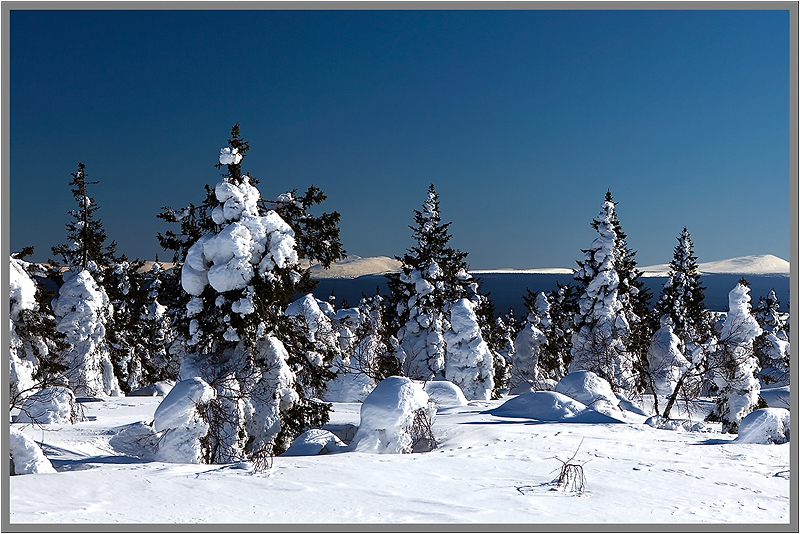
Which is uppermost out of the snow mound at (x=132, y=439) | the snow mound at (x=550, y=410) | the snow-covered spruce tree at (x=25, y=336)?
the snow-covered spruce tree at (x=25, y=336)

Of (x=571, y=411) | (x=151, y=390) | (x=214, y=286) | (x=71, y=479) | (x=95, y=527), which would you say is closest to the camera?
(x=95, y=527)

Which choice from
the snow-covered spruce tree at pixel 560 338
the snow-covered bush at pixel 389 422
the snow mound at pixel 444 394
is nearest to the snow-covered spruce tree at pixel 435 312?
the snow-covered spruce tree at pixel 560 338

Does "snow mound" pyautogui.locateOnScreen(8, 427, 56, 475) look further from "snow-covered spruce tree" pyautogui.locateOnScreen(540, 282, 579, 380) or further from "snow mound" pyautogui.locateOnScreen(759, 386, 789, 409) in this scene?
"snow-covered spruce tree" pyautogui.locateOnScreen(540, 282, 579, 380)

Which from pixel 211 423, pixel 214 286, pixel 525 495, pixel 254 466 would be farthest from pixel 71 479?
pixel 214 286

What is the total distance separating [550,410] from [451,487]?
8439mm

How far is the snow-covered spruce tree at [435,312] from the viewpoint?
95.0 ft

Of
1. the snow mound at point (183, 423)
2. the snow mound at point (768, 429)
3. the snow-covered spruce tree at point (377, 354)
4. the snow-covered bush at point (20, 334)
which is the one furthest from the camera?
the snow-covered spruce tree at point (377, 354)

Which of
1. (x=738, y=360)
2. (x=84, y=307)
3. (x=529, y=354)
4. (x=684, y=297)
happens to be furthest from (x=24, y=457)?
(x=684, y=297)

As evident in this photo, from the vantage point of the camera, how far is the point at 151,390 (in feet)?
94.9

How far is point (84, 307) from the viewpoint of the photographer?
2528 centimetres

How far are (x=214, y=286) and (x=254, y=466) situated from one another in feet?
21.7

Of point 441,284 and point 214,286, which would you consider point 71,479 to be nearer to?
point 214,286

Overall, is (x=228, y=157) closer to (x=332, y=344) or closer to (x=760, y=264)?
(x=760, y=264)

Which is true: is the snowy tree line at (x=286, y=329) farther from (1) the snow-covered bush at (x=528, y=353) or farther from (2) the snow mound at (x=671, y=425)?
(2) the snow mound at (x=671, y=425)
